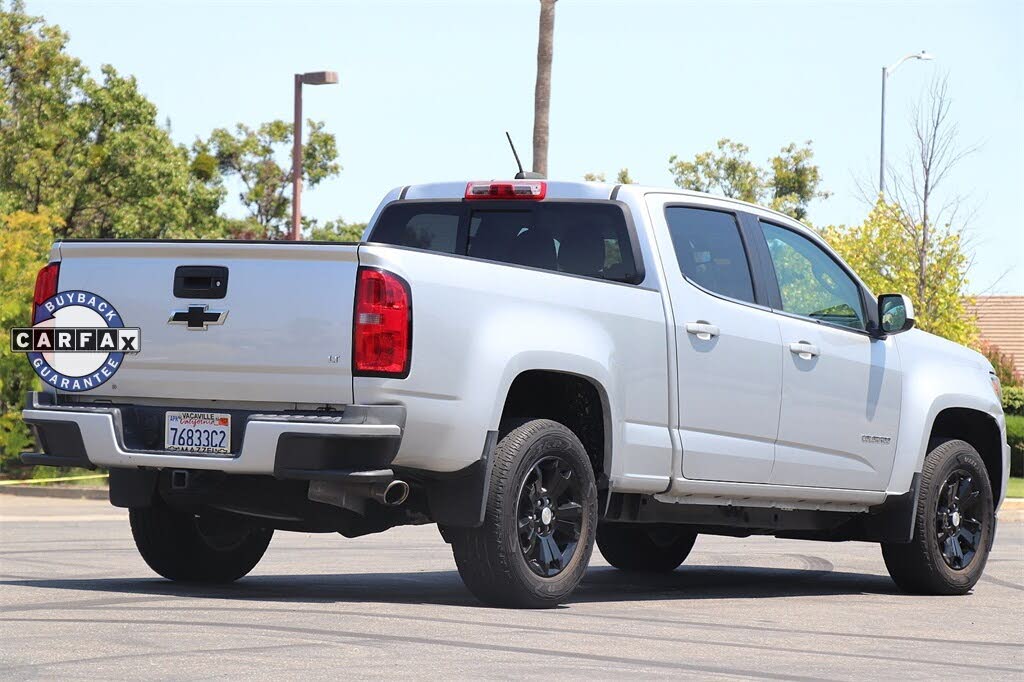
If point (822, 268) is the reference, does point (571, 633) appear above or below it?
below

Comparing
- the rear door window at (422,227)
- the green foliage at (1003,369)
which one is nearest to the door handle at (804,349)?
the rear door window at (422,227)

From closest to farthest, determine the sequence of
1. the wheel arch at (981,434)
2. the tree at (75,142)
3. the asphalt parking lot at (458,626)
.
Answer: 1. the asphalt parking lot at (458,626)
2. the wheel arch at (981,434)
3. the tree at (75,142)

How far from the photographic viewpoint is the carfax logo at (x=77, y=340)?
8203 mm

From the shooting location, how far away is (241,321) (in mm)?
7867

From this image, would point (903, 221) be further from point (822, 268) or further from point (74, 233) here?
point (822, 268)

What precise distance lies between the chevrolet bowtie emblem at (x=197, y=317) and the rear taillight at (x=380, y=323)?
69cm

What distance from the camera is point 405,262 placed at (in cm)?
770

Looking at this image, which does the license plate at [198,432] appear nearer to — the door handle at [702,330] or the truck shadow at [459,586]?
the truck shadow at [459,586]

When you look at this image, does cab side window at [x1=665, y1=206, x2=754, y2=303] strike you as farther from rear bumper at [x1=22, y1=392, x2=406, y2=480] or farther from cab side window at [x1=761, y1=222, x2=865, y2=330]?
rear bumper at [x1=22, y1=392, x2=406, y2=480]

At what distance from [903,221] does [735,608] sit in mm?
33828

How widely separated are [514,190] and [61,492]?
14.1m

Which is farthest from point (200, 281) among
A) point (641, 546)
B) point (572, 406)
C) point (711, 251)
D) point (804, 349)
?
point (641, 546)

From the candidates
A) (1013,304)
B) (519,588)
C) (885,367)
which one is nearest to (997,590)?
(885,367)

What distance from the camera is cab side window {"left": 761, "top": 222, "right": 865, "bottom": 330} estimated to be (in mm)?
10234
